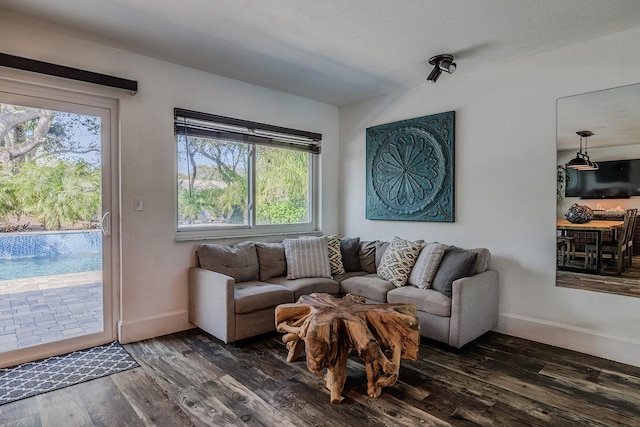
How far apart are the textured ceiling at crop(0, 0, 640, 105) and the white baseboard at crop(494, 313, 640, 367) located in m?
2.36

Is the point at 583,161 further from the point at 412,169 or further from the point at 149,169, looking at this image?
the point at 149,169

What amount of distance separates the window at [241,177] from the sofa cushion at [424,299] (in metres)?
1.70

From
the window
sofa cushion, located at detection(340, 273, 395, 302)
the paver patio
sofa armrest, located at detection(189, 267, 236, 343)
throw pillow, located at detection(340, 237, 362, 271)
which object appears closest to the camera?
the paver patio

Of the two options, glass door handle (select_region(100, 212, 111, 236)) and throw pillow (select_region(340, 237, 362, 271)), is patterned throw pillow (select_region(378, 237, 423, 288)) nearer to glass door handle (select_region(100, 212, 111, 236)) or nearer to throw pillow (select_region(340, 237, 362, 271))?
throw pillow (select_region(340, 237, 362, 271))

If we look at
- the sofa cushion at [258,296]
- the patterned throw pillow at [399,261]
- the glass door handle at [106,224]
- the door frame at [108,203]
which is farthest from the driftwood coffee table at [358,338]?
the glass door handle at [106,224]

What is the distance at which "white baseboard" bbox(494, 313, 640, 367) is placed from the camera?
2678 millimetres

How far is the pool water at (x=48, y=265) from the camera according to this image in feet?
8.54

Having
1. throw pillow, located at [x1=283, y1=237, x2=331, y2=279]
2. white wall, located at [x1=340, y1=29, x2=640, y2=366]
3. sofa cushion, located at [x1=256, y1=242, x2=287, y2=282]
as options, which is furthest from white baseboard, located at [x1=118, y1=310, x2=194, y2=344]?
white wall, located at [x1=340, y1=29, x2=640, y2=366]

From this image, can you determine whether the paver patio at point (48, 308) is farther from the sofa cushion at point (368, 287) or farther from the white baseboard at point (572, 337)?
the white baseboard at point (572, 337)

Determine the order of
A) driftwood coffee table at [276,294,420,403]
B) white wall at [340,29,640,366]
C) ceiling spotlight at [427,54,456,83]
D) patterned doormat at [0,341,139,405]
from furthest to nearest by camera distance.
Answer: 1. ceiling spotlight at [427,54,456,83]
2. white wall at [340,29,640,366]
3. patterned doormat at [0,341,139,405]
4. driftwood coffee table at [276,294,420,403]

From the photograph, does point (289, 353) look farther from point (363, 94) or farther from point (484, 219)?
point (363, 94)

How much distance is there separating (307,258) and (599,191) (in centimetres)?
263

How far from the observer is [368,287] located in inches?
134

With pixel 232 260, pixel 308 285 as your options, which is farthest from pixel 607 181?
pixel 232 260
